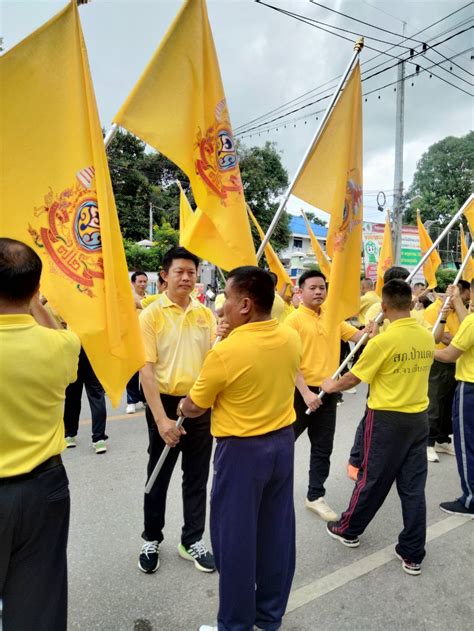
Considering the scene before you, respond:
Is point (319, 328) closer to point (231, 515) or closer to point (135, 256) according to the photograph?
point (231, 515)

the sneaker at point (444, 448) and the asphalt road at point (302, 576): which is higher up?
the asphalt road at point (302, 576)

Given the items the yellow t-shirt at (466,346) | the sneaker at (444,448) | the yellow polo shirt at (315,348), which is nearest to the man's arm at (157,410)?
the yellow polo shirt at (315,348)

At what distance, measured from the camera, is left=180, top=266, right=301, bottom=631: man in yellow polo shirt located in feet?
6.51

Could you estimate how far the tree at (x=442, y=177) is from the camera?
39.4 meters

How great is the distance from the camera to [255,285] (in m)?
2.05

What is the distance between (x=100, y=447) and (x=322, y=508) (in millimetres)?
2395

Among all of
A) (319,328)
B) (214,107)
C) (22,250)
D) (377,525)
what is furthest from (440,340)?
(22,250)

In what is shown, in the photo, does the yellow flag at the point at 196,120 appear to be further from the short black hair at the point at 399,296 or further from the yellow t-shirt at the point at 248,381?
the short black hair at the point at 399,296

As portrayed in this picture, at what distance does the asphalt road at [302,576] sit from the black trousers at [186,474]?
0.24 metres

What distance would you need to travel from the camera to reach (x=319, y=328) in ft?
11.8

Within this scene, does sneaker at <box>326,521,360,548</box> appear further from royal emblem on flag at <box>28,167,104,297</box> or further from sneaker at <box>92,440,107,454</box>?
sneaker at <box>92,440,107,454</box>

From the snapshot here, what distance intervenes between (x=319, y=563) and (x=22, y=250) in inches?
103

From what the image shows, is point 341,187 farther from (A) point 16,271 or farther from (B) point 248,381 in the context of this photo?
(A) point 16,271

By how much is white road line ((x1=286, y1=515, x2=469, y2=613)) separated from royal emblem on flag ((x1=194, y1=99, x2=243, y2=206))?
2.40 m
